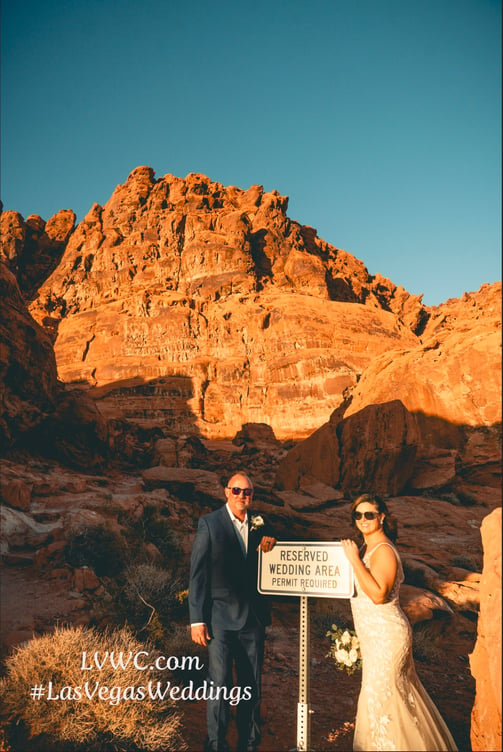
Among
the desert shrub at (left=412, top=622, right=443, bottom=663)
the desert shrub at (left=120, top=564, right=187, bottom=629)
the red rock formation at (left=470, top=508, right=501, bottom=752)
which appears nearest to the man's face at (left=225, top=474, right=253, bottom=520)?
the red rock formation at (left=470, top=508, right=501, bottom=752)

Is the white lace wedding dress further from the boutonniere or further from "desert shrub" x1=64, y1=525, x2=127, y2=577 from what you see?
"desert shrub" x1=64, y1=525, x2=127, y2=577

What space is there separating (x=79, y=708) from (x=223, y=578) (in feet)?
6.43

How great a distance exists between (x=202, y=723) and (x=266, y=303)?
162 ft

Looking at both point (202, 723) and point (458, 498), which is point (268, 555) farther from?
point (458, 498)

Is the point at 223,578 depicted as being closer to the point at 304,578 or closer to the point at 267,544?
the point at 267,544

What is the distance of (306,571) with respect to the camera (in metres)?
3.22

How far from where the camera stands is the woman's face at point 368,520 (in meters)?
3.17

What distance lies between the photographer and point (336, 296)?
210ft

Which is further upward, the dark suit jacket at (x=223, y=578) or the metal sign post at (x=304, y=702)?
the dark suit jacket at (x=223, y=578)

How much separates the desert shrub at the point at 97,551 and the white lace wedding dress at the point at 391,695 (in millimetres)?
6524

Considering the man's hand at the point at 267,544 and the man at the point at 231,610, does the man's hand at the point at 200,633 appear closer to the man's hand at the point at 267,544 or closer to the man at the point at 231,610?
the man at the point at 231,610

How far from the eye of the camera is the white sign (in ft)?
10.1

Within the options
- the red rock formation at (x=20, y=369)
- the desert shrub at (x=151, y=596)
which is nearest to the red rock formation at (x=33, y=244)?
the red rock formation at (x=20, y=369)

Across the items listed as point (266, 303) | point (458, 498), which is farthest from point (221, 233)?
point (458, 498)
